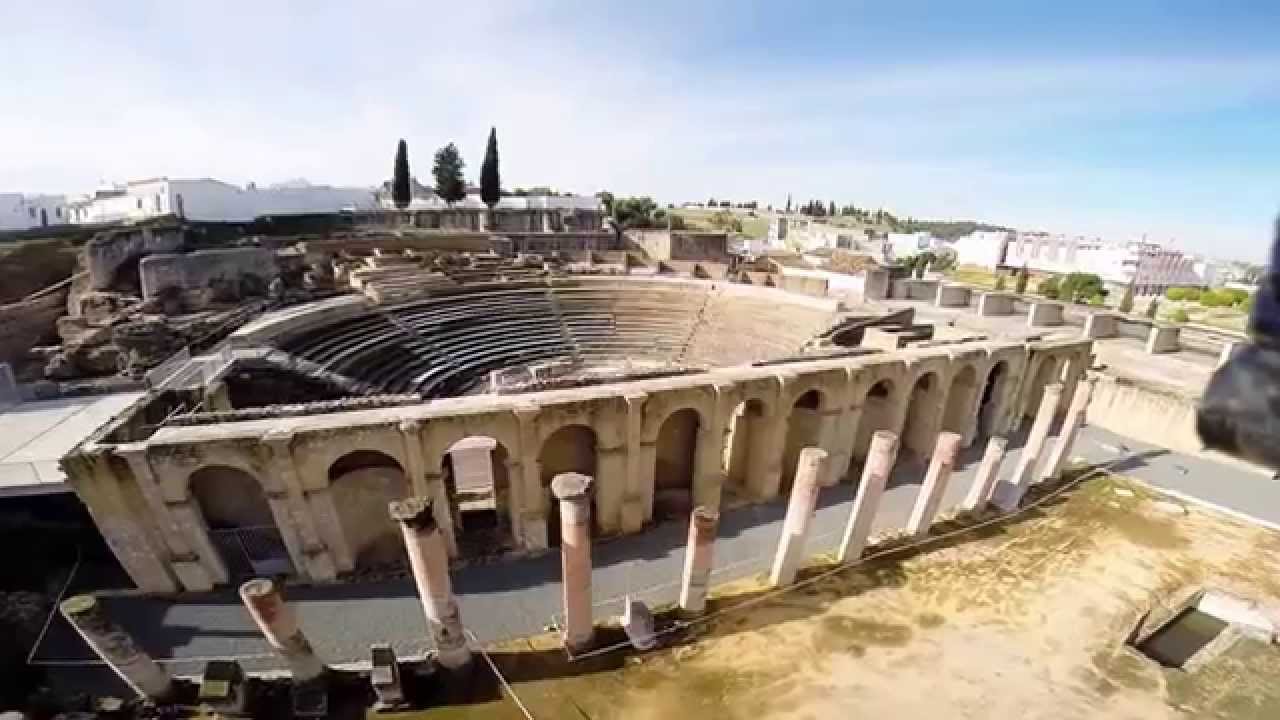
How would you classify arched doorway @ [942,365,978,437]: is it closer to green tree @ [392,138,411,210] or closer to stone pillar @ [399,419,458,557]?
stone pillar @ [399,419,458,557]

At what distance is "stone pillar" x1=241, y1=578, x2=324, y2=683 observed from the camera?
9586 mm

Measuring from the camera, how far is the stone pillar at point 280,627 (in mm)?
9586

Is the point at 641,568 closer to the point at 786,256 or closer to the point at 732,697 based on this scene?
the point at 732,697

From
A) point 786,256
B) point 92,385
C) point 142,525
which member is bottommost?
point 142,525

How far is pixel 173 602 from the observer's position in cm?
1266

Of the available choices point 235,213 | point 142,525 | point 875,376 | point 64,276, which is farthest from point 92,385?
point 235,213

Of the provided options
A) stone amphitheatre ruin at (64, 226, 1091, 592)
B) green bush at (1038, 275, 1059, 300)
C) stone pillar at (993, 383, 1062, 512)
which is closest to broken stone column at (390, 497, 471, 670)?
stone amphitheatre ruin at (64, 226, 1091, 592)

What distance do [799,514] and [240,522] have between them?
12.9 metres

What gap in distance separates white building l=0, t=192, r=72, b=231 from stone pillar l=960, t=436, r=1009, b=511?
60.4 meters

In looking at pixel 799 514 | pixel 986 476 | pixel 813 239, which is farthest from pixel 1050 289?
pixel 799 514

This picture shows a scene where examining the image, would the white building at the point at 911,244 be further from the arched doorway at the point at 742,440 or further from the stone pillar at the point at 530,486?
the stone pillar at the point at 530,486

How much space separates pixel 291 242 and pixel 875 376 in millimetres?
30878

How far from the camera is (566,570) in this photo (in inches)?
443

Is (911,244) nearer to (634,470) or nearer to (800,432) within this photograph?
(800,432)
